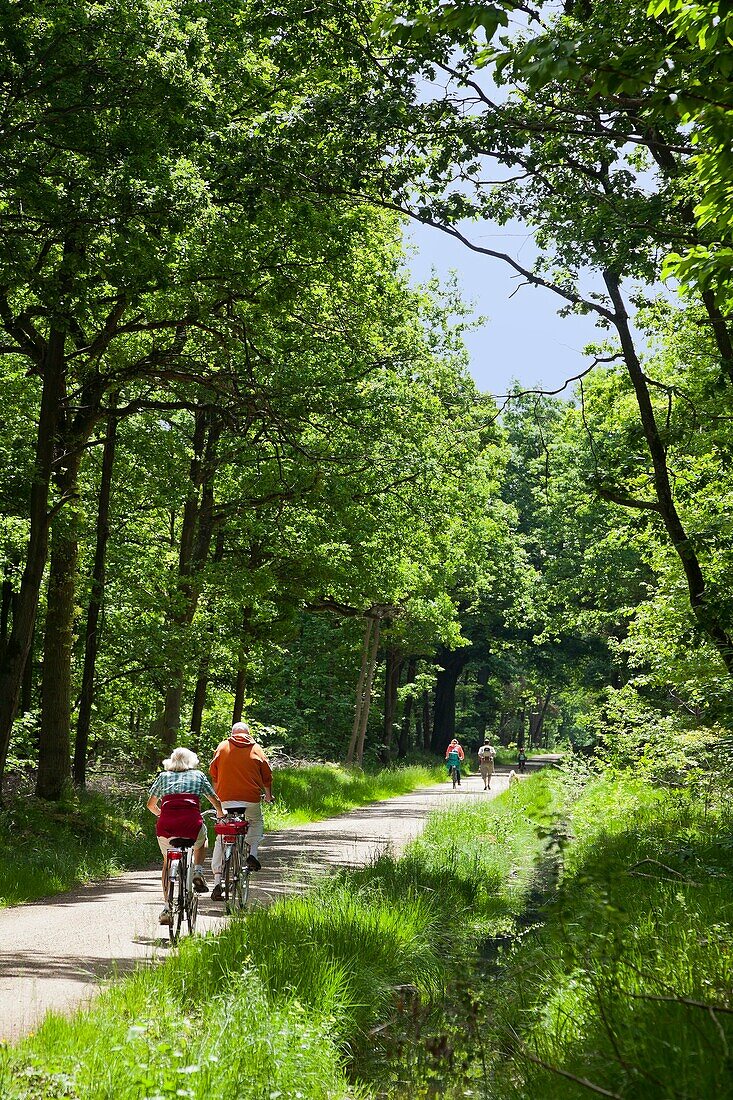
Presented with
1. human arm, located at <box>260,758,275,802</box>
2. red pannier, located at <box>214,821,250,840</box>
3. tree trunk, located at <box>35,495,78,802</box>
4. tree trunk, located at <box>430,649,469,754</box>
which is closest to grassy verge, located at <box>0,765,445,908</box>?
tree trunk, located at <box>35,495,78,802</box>

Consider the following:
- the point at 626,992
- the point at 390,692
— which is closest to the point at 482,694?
the point at 390,692

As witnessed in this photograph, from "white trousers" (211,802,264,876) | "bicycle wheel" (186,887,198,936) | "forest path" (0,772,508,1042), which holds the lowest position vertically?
"forest path" (0,772,508,1042)

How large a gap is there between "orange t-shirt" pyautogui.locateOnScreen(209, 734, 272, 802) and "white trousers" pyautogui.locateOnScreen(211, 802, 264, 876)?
92mm

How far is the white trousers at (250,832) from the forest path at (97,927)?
1.80 feet

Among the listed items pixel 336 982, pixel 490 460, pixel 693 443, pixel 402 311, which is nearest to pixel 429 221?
pixel 693 443

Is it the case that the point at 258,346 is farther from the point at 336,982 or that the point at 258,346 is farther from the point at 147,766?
the point at 336,982

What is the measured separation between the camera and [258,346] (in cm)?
1795

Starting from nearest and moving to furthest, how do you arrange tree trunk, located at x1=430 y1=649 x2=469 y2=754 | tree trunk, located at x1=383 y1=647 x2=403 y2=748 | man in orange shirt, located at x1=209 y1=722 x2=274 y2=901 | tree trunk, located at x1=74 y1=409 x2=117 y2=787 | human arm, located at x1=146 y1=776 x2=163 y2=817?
human arm, located at x1=146 y1=776 x2=163 y2=817 < man in orange shirt, located at x1=209 y1=722 x2=274 y2=901 < tree trunk, located at x1=74 y1=409 x2=117 y2=787 < tree trunk, located at x1=383 y1=647 x2=403 y2=748 < tree trunk, located at x1=430 y1=649 x2=469 y2=754

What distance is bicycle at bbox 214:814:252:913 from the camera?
1016 centimetres

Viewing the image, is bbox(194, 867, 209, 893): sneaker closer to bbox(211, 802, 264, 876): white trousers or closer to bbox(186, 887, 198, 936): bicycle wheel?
bbox(186, 887, 198, 936): bicycle wheel

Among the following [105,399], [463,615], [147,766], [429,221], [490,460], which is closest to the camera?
[429,221]

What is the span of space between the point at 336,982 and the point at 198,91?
409 inches

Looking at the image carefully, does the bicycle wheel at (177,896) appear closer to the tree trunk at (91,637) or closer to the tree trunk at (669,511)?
the tree trunk at (669,511)

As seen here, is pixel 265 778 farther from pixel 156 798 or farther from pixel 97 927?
pixel 97 927
